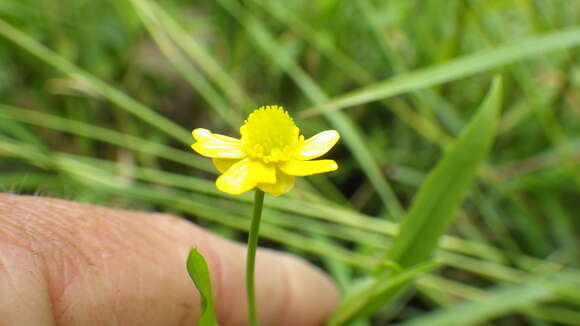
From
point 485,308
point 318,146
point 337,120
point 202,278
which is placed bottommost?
point 202,278

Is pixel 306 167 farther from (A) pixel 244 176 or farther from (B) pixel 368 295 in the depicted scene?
(B) pixel 368 295

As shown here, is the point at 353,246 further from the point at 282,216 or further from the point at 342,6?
the point at 342,6

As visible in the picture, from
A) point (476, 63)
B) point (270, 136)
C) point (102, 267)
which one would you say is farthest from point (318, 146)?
point (476, 63)

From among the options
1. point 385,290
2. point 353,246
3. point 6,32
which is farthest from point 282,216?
point 6,32

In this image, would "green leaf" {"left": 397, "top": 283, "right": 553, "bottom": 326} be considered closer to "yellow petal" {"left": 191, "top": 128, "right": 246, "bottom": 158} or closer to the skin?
the skin

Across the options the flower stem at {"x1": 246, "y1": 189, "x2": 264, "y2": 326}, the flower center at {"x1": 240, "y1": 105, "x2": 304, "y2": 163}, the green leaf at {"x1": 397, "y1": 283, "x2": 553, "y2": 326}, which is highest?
the green leaf at {"x1": 397, "y1": 283, "x2": 553, "y2": 326}

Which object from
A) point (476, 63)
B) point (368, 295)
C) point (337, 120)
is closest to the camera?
point (368, 295)

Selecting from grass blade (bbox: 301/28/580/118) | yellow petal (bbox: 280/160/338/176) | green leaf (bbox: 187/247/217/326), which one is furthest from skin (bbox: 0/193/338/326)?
grass blade (bbox: 301/28/580/118)
